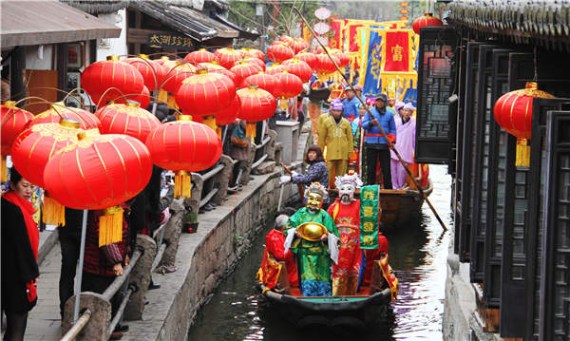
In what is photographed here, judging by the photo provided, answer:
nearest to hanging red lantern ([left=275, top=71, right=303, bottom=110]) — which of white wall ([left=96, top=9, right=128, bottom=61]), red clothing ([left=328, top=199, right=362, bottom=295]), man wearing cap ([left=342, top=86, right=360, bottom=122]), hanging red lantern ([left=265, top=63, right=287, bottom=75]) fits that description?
hanging red lantern ([left=265, top=63, right=287, bottom=75])

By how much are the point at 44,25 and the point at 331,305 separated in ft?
15.7

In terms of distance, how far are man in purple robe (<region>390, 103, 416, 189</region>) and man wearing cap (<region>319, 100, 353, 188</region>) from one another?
38.8 inches

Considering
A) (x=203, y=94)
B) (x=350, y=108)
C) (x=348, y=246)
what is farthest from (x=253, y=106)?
(x=350, y=108)

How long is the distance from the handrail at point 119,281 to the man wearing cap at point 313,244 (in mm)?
3439

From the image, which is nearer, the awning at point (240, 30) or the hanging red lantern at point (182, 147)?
the hanging red lantern at point (182, 147)

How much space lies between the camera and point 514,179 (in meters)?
8.95

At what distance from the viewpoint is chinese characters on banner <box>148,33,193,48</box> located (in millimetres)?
24531

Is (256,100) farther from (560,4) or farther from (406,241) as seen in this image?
(560,4)

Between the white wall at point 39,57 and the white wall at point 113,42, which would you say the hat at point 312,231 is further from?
the white wall at point 113,42

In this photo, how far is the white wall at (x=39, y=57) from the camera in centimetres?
1557

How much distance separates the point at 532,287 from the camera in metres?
7.46

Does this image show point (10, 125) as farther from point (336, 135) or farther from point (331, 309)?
point (336, 135)

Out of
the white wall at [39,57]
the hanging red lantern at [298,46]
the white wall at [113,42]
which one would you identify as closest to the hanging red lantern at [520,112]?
the white wall at [39,57]

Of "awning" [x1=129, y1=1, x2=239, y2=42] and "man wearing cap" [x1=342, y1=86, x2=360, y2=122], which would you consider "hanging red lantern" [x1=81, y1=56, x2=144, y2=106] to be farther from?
"man wearing cap" [x1=342, y1=86, x2=360, y2=122]
